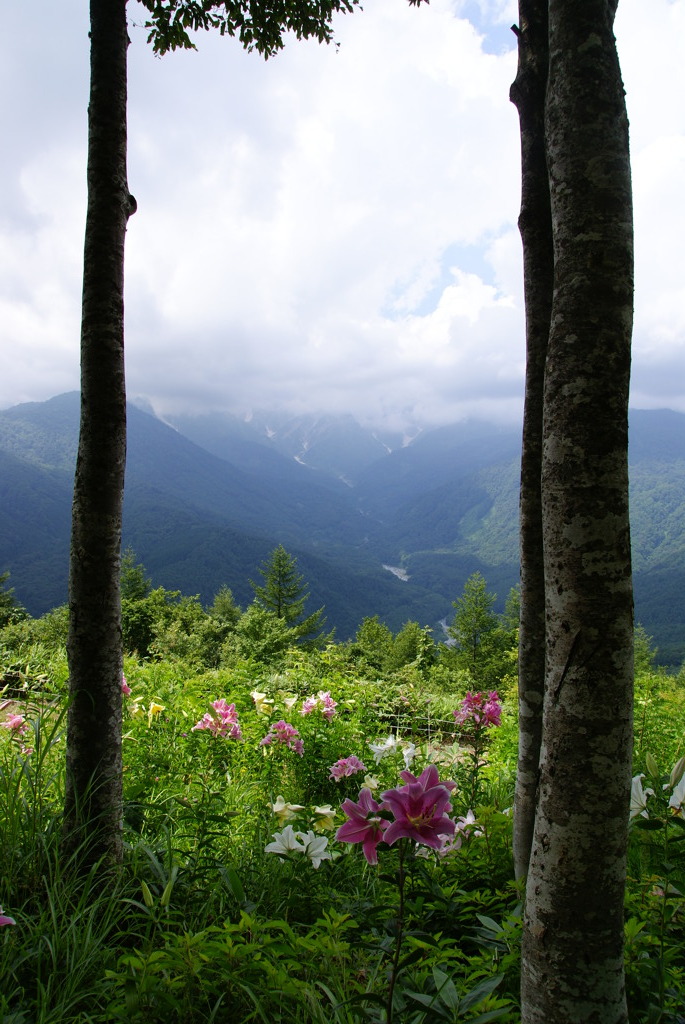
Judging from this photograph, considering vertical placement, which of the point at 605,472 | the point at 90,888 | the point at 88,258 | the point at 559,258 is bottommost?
the point at 90,888

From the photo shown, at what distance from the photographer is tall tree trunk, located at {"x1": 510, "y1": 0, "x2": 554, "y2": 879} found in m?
1.83

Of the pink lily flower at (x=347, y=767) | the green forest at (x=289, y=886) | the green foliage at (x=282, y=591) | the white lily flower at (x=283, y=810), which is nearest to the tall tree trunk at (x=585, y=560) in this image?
the green forest at (x=289, y=886)

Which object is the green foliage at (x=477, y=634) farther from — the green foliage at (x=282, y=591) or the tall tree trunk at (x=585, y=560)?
the tall tree trunk at (x=585, y=560)

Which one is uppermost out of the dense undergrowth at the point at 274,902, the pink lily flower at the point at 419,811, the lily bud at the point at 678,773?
the pink lily flower at the point at 419,811

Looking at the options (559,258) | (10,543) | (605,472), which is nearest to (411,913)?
(605,472)

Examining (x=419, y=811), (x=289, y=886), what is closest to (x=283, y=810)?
(x=289, y=886)

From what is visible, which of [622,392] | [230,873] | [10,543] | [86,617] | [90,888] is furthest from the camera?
[10,543]

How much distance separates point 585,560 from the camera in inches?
44.2

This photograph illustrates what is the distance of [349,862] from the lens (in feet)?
7.28

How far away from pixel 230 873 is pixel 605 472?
1.47m

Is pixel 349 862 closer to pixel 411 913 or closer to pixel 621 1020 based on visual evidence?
pixel 411 913

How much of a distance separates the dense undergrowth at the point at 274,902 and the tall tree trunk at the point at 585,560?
0.20 metres

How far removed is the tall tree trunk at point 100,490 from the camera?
1988 mm

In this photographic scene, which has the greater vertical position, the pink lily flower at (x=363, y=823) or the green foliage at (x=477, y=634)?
the pink lily flower at (x=363, y=823)
